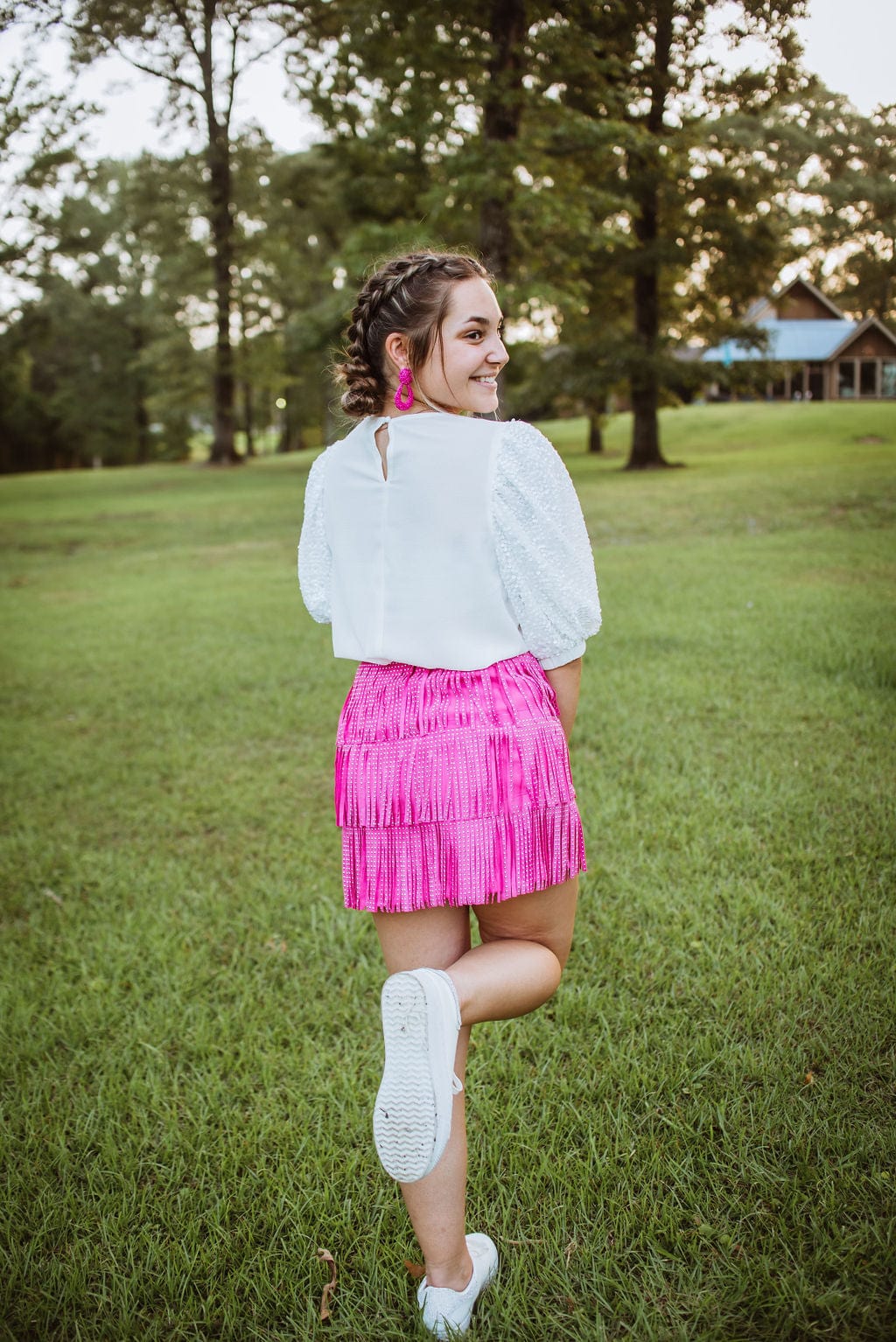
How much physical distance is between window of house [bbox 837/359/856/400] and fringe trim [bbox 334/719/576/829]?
28.4 metres

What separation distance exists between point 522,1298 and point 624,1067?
0.67m

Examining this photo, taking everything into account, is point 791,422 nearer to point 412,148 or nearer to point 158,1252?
point 412,148

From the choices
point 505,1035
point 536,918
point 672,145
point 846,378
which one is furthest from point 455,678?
point 846,378

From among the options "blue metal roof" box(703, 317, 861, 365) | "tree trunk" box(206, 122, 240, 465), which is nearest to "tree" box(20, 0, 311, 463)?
"tree trunk" box(206, 122, 240, 465)

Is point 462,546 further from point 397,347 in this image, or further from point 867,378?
point 867,378

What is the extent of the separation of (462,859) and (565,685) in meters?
0.39

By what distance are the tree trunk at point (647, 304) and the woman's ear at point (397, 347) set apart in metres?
14.0

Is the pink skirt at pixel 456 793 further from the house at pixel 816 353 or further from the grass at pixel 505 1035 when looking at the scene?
the house at pixel 816 353

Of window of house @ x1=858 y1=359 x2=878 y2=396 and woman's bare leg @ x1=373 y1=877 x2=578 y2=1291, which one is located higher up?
window of house @ x1=858 y1=359 x2=878 y2=396

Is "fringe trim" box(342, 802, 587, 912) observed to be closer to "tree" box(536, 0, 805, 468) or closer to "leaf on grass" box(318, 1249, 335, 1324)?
"leaf on grass" box(318, 1249, 335, 1324)

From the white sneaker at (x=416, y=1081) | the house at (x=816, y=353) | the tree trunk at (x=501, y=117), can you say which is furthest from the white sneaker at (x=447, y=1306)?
the house at (x=816, y=353)

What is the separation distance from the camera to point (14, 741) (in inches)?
207

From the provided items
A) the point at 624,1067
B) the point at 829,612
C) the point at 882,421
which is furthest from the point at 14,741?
the point at 882,421

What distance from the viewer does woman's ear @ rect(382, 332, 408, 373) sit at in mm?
1639
